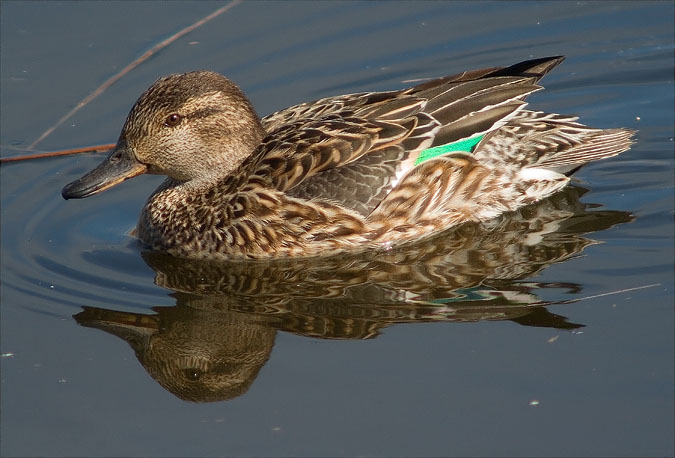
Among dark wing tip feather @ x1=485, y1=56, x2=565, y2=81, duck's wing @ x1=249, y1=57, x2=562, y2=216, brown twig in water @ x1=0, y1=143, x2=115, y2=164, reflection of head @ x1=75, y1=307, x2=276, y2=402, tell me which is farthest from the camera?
brown twig in water @ x1=0, y1=143, x2=115, y2=164

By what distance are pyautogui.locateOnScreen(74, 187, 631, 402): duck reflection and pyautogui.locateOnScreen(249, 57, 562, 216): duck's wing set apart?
615mm

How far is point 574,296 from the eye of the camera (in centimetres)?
Result: 805

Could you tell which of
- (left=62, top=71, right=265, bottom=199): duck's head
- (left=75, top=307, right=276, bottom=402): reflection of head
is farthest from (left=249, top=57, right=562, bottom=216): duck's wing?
(left=75, top=307, right=276, bottom=402): reflection of head

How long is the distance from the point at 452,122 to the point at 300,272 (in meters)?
1.68

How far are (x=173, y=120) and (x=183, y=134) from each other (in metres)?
0.14

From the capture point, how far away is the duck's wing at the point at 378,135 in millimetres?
8898

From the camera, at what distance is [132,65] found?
38.0 feet

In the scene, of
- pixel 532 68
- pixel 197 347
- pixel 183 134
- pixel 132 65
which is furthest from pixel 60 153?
pixel 532 68

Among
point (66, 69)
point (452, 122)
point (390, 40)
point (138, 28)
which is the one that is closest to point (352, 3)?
point (390, 40)

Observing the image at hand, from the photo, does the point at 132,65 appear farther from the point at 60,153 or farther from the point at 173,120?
the point at 173,120

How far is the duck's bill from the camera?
9.04 metres

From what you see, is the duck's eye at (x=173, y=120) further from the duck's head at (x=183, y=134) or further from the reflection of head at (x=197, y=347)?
the reflection of head at (x=197, y=347)

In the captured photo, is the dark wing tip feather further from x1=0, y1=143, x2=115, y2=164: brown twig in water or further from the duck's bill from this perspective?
x1=0, y1=143, x2=115, y2=164: brown twig in water

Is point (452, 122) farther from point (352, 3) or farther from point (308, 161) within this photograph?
point (352, 3)
